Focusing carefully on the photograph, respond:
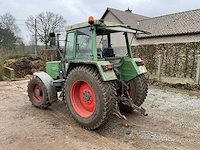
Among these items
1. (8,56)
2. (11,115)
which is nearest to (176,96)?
(11,115)

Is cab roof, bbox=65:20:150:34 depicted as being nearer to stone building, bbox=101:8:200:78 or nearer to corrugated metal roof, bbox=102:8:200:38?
stone building, bbox=101:8:200:78

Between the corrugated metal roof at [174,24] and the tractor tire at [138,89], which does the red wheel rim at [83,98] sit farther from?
the corrugated metal roof at [174,24]

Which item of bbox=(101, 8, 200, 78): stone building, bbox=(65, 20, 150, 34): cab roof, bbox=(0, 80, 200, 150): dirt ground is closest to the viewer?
bbox=(0, 80, 200, 150): dirt ground

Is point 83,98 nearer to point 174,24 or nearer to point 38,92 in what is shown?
point 38,92

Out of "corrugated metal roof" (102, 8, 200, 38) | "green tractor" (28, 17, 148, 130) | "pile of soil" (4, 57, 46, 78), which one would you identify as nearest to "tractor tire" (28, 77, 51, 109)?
"green tractor" (28, 17, 148, 130)

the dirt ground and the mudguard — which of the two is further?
the mudguard

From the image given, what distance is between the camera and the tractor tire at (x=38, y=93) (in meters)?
4.29

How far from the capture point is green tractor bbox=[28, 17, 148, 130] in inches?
122

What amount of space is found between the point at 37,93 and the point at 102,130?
6.97ft

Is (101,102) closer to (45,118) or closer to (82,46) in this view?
(82,46)

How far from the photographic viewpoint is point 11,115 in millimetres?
4160

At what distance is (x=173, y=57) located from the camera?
25.5ft

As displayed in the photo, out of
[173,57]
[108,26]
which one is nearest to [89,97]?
[108,26]

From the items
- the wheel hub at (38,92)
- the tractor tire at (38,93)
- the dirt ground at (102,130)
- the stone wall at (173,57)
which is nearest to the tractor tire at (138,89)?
the dirt ground at (102,130)
